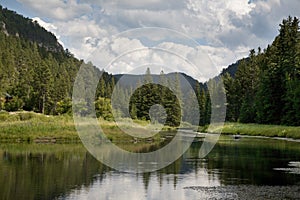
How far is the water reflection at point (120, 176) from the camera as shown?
1783 cm

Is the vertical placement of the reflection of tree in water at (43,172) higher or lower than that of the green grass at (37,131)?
lower

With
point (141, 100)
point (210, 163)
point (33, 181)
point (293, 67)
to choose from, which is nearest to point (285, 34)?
point (293, 67)

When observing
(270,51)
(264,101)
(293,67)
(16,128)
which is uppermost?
(270,51)

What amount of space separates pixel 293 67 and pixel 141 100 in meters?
40.0

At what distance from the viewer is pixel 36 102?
331 feet

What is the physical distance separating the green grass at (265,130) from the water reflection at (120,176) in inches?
960

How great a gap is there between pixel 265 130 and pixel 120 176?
144 ft

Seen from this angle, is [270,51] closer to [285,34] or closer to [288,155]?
[285,34]

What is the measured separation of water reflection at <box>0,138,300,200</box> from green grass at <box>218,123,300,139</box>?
960 inches

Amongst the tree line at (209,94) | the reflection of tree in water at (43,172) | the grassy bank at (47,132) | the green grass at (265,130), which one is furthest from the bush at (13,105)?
the reflection of tree in water at (43,172)

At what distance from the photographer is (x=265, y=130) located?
6325cm

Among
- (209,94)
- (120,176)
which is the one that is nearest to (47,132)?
(120,176)

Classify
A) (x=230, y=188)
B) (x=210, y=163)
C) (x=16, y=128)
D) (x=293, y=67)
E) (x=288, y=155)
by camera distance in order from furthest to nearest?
(x=293, y=67)
(x=16, y=128)
(x=288, y=155)
(x=210, y=163)
(x=230, y=188)

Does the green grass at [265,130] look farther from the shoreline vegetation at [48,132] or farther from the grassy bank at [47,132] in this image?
the grassy bank at [47,132]
